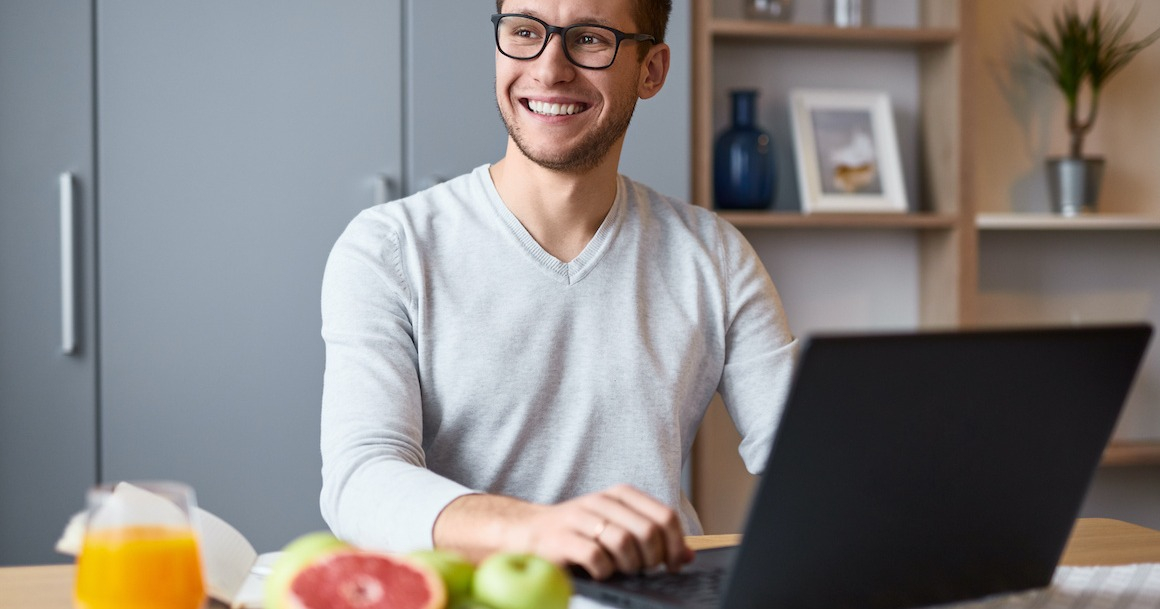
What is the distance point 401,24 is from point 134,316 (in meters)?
0.83

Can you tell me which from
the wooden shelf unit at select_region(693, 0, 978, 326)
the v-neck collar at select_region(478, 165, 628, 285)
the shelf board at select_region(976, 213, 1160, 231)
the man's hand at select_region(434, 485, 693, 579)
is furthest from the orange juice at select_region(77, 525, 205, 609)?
the shelf board at select_region(976, 213, 1160, 231)

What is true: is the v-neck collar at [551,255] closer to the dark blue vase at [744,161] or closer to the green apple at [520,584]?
the green apple at [520,584]

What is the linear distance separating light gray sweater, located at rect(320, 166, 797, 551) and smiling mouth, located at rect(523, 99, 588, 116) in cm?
11

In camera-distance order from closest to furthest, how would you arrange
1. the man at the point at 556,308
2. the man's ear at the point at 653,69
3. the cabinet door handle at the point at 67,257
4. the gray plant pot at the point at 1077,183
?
the man at the point at 556,308, the man's ear at the point at 653,69, the cabinet door handle at the point at 67,257, the gray plant pot at the point at 1077,183

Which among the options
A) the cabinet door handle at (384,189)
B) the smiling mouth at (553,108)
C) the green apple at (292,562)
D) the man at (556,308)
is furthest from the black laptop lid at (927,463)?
the cabinet door handle at (384,189)

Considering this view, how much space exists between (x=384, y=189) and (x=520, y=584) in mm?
1763

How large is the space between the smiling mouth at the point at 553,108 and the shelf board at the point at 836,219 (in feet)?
3.64

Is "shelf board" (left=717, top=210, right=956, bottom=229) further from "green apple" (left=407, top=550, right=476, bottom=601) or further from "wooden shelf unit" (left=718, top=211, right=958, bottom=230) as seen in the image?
"green apple" (left=407, top=550, right=476, bottom=601)

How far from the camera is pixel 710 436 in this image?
282 centimetres

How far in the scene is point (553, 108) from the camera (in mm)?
1517

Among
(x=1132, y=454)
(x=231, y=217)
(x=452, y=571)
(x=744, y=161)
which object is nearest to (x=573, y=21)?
(x=452, y=571)

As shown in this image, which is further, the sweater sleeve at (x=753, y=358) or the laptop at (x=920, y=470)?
the sweater sleeve at (x=753, y=358)

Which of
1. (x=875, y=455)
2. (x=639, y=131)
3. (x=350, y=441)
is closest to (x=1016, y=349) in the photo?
(x=875, y=455)

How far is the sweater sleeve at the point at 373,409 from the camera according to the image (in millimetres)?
1074
